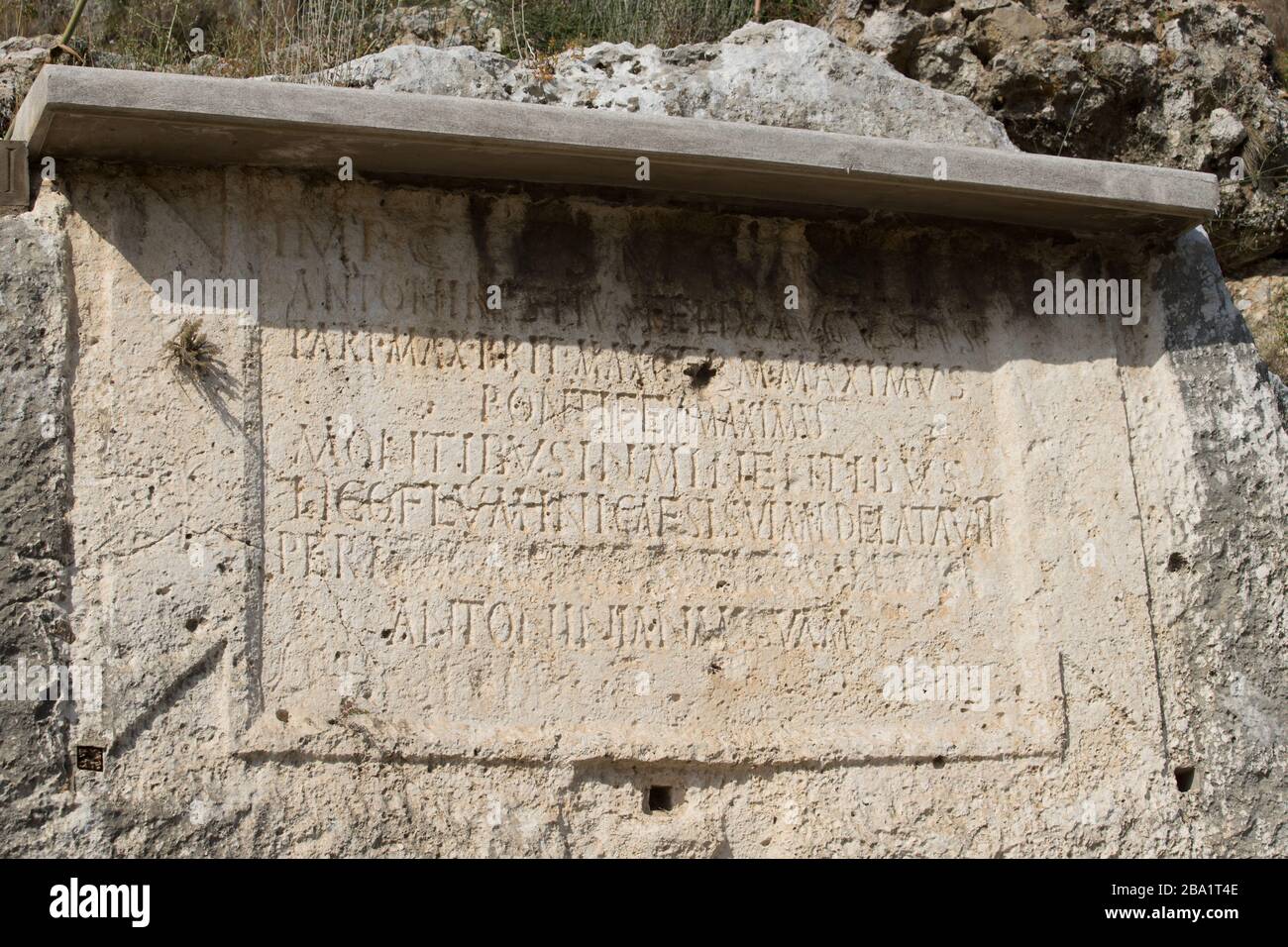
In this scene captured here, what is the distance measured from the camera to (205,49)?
21.4 ft

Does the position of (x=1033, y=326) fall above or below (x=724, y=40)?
below

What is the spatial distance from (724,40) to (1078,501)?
208 centimetres

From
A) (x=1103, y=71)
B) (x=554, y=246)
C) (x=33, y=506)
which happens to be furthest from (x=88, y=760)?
(x=1103, y=71)

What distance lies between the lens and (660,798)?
16.3 ft

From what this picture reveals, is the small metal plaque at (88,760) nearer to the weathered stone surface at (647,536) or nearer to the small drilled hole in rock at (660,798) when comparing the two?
the weathered stone surface at (647,536)

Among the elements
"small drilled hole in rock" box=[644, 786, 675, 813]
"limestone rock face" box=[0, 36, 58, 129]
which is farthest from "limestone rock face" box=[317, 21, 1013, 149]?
"small drilled hole in rock" box=[644, 786, 675, 813]

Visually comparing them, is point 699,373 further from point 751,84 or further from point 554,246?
point 751,84

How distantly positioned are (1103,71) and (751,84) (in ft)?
5.23

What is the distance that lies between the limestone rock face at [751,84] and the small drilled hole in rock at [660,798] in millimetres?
2256

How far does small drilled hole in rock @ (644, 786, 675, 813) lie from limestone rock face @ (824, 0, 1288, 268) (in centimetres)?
305

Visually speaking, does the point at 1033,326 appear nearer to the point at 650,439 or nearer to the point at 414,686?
the point at 650,439

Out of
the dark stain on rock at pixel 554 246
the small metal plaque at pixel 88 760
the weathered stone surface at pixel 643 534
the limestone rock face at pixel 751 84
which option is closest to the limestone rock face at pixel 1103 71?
the limestone rock face at pixel 751 84

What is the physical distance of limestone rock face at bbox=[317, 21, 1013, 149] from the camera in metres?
5.51

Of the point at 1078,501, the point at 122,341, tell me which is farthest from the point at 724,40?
the point at 122,341
